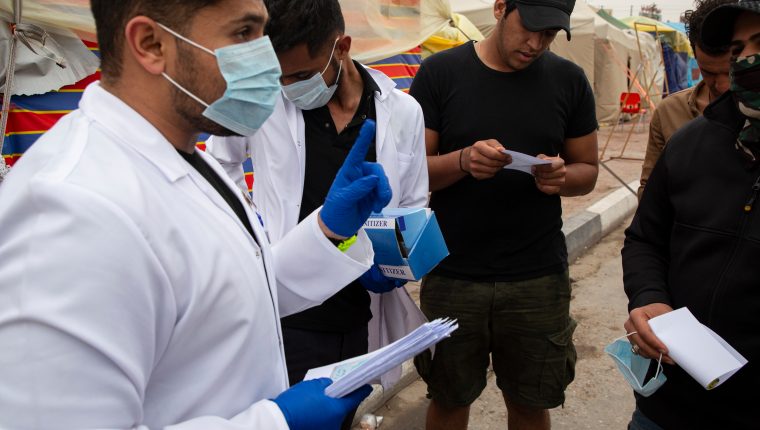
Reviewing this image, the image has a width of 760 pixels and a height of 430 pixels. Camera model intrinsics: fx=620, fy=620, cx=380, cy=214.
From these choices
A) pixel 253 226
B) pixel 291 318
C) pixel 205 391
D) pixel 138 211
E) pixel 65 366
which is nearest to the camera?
pixel 65 366

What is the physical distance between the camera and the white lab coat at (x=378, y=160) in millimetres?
2145

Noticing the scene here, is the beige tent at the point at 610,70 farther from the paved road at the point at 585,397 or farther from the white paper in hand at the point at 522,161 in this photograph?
the white paper in hand at the point at 522,161

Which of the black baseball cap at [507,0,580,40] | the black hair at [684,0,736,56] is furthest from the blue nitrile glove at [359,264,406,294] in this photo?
the black hair at [684,0,736,56]

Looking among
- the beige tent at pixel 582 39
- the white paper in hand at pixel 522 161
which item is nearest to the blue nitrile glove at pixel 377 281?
the white paper in hand at pixel 522 161

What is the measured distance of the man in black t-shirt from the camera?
8.09ft

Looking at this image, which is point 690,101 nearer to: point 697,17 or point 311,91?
point 697,17

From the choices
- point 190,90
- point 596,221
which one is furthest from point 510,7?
point 596,221

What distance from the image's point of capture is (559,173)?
7.73 feet

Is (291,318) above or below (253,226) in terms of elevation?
below

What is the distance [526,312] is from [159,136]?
177 centimetres

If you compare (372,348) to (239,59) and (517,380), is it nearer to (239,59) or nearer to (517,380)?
(517,380)

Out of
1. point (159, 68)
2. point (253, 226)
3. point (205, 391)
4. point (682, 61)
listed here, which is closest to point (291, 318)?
point (253, 226)

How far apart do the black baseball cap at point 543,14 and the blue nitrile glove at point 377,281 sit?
108cm

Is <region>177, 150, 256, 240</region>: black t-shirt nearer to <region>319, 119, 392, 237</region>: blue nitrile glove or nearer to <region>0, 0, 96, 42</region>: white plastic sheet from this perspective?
<region>319, 119, 392, 237</region>: blue nitrile glove
